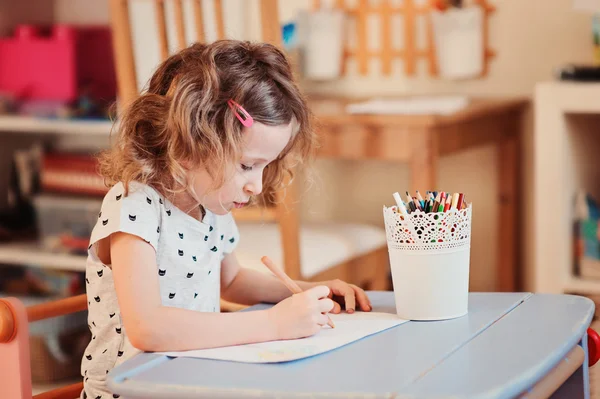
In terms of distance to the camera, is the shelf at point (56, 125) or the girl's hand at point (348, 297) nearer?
the girl's hand at point (348, 297)

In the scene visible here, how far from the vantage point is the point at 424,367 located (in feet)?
2.86

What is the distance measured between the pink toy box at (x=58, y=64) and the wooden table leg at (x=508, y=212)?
44.6 inches

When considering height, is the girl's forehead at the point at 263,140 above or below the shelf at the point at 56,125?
above

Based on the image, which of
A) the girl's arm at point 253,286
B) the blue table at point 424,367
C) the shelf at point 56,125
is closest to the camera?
the blue table at point 424,367

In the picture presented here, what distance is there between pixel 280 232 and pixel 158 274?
0.80m

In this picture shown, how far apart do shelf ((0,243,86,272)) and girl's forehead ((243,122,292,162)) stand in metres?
1.44

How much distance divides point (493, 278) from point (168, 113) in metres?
1.55

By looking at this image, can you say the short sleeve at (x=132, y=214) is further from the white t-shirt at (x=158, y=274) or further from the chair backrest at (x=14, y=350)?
the chair backrest at (x=14, y=350)

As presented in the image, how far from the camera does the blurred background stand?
1.98 metres

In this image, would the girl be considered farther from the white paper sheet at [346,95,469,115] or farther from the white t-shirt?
the white paper sheet at [346,95,469,115]

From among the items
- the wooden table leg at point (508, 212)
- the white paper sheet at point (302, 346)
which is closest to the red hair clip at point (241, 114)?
the white paper sheet at point (302, 346)

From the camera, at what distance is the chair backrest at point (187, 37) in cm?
185

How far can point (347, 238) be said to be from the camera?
2.07 m

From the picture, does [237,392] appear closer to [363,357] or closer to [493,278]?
[363,357]
